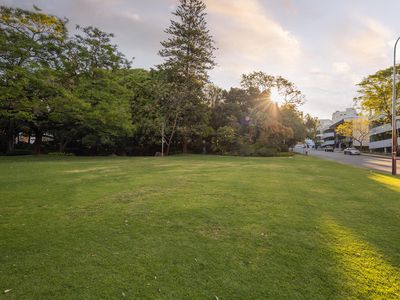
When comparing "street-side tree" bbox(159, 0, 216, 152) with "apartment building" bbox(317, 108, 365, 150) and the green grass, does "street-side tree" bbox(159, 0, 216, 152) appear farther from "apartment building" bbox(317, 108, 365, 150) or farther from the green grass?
"apartment building" bbox(317, 108, 365, 150)

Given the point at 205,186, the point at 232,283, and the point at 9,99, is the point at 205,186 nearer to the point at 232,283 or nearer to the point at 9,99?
the point at 232,283

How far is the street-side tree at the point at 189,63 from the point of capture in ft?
113

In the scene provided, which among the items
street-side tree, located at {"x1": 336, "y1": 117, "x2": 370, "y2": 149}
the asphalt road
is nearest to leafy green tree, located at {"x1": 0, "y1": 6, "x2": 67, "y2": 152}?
the asphalt road

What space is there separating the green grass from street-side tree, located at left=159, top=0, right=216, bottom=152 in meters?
27.4

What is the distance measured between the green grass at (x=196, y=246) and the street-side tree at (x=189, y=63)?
27.4m

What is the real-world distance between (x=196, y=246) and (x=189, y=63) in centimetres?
3412

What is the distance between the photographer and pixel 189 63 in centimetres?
3575

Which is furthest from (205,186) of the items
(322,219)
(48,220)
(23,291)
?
(23,291)

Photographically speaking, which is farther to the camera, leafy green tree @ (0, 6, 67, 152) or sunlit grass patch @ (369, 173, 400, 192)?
leafy green tree @ (0, 6, 67, 152)

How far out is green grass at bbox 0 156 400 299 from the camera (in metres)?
3.19

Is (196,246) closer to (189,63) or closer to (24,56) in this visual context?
(24,56)

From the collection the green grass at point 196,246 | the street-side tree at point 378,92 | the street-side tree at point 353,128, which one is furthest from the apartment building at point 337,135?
the green grass at point 196,246

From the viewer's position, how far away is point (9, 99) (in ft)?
69.9

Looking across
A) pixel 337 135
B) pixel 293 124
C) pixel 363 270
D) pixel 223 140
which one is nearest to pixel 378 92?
pixel 293 124
